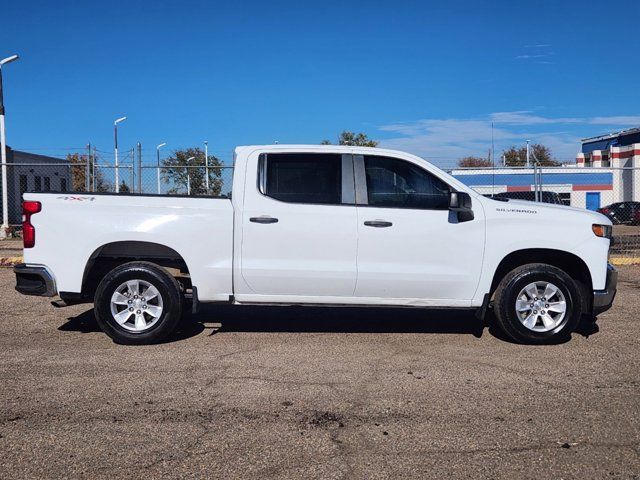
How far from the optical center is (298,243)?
6.46 metres

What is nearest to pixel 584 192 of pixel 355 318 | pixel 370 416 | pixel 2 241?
pixel 2 241

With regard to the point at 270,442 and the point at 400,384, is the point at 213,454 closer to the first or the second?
the point at 270,442

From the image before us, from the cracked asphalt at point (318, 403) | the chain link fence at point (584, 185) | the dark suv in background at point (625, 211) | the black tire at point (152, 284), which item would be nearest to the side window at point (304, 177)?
the black tire at point (152, 284)

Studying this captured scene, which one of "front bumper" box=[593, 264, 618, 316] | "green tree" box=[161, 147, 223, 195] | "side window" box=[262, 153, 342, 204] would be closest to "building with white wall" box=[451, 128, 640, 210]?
"green tree" box=[161, 147, 223, 195]

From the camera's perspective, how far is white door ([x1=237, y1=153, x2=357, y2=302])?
21.2ft

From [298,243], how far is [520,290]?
231cm

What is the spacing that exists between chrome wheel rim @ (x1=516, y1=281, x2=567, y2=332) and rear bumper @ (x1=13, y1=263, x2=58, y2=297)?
187 inches

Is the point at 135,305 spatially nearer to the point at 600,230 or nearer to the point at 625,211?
the point at 600,230

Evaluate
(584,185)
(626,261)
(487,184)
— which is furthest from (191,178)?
(584,185)

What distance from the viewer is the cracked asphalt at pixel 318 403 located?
150 inches

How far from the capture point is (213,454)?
3916mm

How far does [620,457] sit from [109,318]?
4776 mm

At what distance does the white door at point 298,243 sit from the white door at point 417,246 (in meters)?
0.17

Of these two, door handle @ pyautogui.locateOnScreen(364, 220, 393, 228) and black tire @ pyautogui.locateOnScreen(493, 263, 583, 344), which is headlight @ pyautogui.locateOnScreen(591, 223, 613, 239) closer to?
black tire @ pyautogui.locateOnScreen(493, 263, 583, 344)
